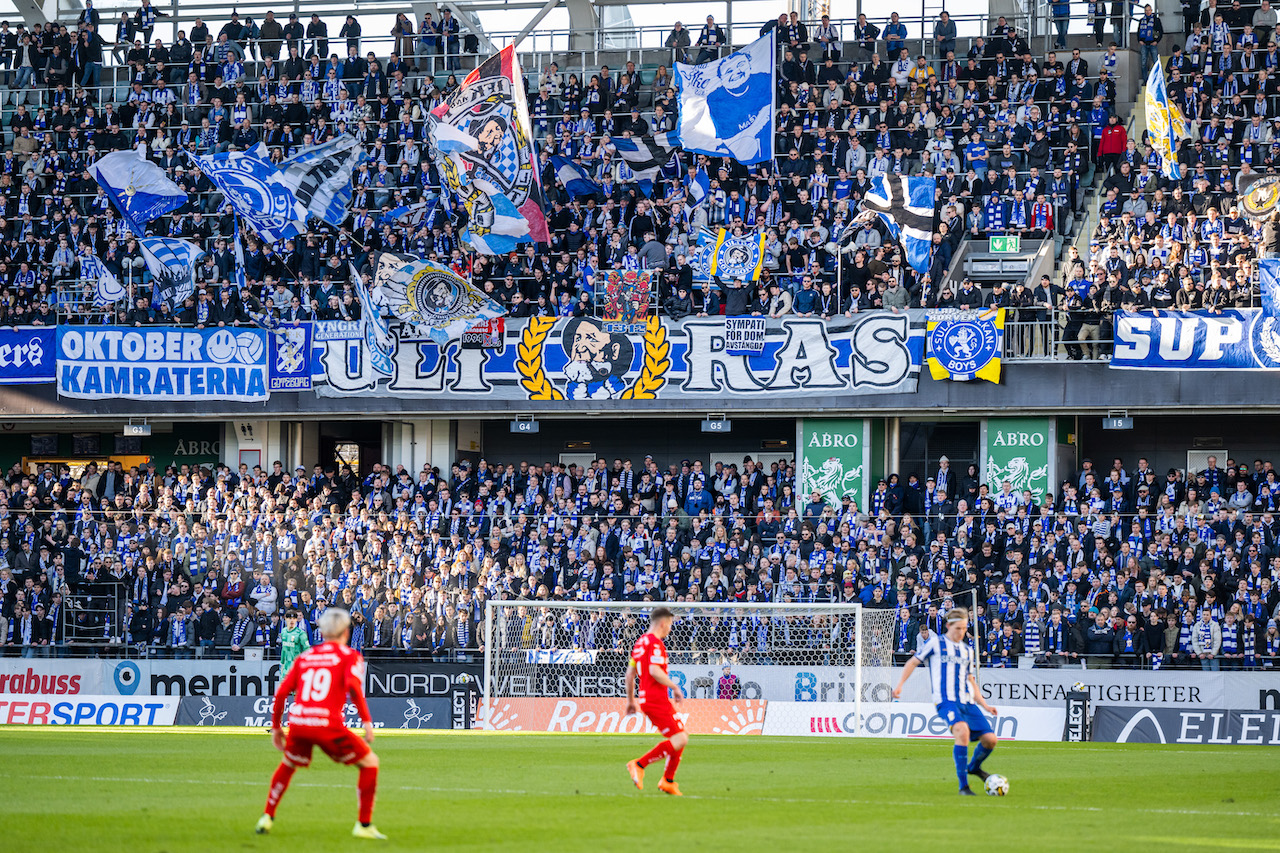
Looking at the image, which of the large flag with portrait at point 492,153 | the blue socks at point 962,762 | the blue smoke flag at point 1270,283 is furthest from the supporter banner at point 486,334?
the blue socks at point 962,762

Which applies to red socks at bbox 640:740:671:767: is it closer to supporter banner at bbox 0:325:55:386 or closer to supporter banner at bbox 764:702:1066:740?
supporter banner at bbox 764:702:1066:740

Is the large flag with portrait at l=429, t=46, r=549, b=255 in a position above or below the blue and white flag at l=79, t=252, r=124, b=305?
above

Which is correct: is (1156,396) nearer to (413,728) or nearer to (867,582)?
(867,582)

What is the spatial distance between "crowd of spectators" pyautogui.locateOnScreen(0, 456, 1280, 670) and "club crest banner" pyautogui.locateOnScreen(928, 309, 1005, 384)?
6.33 feet

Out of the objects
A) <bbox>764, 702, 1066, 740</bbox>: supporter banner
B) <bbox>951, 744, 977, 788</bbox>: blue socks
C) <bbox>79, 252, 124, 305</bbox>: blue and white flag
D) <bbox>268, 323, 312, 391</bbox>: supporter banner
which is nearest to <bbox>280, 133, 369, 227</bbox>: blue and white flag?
<bbox>268, 323, 312, 391</bbox>: supporter banner

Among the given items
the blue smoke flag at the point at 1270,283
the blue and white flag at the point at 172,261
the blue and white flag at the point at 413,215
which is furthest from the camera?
the blue and white flag at the point at 413,215

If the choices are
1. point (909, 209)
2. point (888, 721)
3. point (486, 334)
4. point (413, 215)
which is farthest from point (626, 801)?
point (413, 215)

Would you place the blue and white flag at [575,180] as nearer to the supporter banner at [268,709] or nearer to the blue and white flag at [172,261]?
the blue and white flag at [172,261]

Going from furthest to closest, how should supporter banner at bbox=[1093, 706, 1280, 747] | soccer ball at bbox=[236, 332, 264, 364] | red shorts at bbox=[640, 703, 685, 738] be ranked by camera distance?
soccer ball at bbox=[236, 332, 264, 364]
supporter banner at bbox=[1093, 706, 1280, 747]
red shorts at bbox=[640, 703, 685, 738]

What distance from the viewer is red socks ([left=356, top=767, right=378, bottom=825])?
11.6 m

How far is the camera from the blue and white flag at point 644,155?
3894 cm

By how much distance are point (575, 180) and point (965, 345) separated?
9.97m

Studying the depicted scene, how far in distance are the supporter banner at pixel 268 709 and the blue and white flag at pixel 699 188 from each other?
42.0 feet

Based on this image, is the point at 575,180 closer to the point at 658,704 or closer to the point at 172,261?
the point at 172,261
